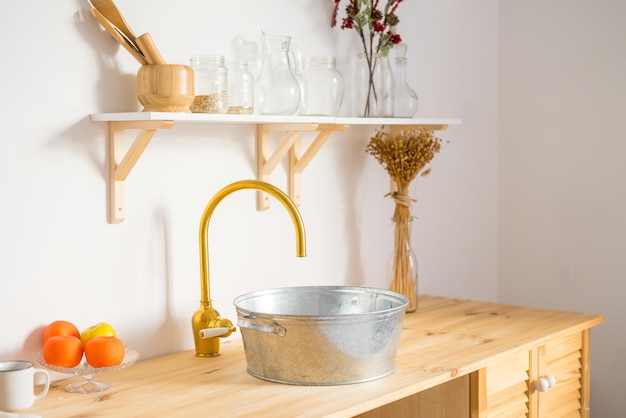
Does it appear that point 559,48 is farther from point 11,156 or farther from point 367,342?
point 11,156

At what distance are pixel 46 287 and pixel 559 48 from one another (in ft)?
6.32

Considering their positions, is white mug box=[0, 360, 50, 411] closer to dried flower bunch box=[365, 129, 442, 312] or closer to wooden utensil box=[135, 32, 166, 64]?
wooden utensil box=[135, 32, 166, 64]

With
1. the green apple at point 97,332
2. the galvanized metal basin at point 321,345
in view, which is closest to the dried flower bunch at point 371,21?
the galvanized metal basin at point 321,345

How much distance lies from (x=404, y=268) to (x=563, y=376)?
0.53 meters

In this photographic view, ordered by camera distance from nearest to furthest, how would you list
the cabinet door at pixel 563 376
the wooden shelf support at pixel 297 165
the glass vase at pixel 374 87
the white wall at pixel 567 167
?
the cabinet door at pixel 563 376, the wooden shelf support at pixel 297 165, the glass vase at pixel 374 87, the white wall at pixel 567 167

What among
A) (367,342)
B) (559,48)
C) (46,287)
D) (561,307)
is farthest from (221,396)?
(559,48)

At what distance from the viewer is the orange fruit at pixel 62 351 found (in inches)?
67.5

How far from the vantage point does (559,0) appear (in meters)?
2.92

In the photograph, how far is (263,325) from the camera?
5.91 ft

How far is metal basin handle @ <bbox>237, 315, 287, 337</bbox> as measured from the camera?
1.78 m

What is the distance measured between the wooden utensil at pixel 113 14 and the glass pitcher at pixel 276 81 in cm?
39

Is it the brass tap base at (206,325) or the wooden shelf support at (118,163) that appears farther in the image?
the brass tap base at (206,325)

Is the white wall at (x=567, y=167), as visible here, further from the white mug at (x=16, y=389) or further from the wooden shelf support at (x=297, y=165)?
the white mug at (x=16, y=389)

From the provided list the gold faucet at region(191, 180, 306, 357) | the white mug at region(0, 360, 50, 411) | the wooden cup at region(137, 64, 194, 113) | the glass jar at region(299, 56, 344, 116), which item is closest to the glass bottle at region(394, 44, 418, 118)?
the glass jar at region(299, 56, 344, 116)
